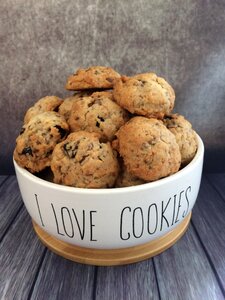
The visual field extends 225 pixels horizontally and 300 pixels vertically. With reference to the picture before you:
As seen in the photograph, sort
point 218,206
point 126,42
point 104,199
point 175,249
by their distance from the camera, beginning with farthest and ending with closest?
point 126,42 < point 218,206 < point 175,249 < point 104,199

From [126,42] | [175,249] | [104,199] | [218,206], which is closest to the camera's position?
[104,199]

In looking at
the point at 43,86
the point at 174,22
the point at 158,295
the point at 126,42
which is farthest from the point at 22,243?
the point at 174,22

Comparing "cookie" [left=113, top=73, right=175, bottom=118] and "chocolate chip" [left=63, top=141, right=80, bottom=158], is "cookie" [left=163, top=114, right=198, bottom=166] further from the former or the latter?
"chocolate chip" [left=63, top=141, right=80, bottom=158]

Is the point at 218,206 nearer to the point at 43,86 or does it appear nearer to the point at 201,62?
the point at 201,62

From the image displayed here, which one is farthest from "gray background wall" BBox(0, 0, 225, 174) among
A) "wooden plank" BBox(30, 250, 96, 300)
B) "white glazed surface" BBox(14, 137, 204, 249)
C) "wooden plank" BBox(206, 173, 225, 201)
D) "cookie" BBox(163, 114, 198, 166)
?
"wooden plank" BBox(30, 250, 96, 300)

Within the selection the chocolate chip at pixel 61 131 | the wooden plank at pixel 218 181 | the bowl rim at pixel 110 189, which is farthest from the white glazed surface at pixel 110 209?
the wooden plank at pixel 218 181

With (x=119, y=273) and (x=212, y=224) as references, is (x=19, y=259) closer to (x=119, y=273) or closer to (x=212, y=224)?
(x=119, y=273)

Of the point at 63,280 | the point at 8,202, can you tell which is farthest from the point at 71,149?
the point at 8,202
